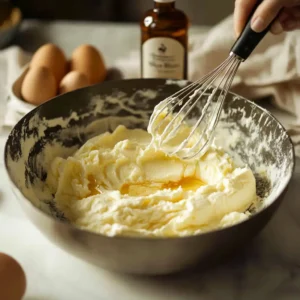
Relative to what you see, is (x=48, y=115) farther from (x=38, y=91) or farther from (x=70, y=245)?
(x=70, y=245)

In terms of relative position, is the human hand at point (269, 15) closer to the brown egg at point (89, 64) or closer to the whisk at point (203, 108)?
the whisk at point (203, 108)

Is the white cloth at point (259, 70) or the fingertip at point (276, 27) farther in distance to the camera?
Result: the white cloth at point (259, 70)

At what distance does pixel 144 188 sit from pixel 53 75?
18.9 inches

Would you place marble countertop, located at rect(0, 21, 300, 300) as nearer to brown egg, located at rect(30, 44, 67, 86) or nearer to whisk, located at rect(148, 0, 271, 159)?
whisk, located at rect(148, 0, 271, 159)

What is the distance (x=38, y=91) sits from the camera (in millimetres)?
1241

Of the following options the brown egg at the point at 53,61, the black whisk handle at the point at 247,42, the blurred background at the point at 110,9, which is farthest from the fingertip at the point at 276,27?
the blurred background at the point at 110,9

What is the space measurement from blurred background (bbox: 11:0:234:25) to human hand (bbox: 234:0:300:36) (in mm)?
723

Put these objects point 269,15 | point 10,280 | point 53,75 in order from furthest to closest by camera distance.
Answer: point 53,75 < point 269,15 < point 10,280

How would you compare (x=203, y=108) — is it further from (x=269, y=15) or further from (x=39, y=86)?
(x=39, y=86)

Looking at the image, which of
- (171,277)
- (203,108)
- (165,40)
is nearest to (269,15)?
(203,108)

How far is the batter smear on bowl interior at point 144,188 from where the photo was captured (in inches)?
33.3

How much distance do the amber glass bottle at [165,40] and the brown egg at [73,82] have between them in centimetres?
16

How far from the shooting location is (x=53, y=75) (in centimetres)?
130

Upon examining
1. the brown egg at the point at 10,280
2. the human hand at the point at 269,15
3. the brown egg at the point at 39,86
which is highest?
the human hand at the point at 269,15
